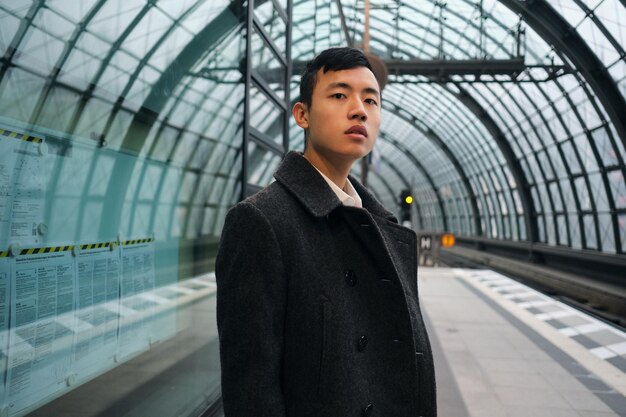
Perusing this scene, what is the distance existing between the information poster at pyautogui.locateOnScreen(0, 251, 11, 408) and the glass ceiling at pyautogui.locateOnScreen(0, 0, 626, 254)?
567mm

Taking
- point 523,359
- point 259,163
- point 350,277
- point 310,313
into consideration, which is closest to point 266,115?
point 259,163

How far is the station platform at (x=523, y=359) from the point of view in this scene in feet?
17.1

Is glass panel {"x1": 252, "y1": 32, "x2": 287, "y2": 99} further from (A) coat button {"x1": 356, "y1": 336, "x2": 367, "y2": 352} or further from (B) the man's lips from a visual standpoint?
(A) coat button {"x1": 356, "y1": 336, "x2": 367, "y2": 352}

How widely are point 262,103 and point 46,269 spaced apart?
12.8 feet

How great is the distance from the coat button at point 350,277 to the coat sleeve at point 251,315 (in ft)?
0.77

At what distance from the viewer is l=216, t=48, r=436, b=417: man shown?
1.44 m

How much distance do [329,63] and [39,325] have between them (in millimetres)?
1605

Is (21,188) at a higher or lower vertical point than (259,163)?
lower

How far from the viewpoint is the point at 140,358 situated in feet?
9.57

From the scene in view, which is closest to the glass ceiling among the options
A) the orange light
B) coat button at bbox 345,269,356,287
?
coat button at bbox 345,269,356,287

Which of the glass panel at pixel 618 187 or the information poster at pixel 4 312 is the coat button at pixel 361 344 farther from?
the glass panel at pixel 618 187

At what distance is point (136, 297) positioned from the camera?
2.86m

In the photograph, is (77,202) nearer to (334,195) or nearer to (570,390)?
(334,195)

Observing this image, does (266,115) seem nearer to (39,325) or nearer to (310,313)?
(39,325)
